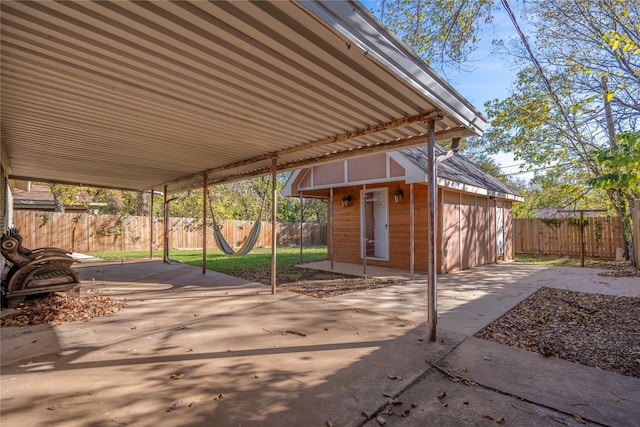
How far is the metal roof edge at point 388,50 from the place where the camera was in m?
1.80

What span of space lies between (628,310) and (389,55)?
4926 mm

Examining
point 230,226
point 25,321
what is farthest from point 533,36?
point 230,226

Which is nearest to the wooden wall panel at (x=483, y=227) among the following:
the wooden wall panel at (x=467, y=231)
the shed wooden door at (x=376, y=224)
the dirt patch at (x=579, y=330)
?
the wooden wall panel at (x=467, y=231)

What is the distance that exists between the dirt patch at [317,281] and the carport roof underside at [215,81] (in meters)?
2.37

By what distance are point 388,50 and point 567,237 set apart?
43.4 feet

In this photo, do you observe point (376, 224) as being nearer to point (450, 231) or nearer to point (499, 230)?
point (450, 231)

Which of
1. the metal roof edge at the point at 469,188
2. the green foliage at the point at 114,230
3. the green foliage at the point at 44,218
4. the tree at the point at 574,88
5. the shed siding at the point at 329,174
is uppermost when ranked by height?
the tree at the point at 574,88

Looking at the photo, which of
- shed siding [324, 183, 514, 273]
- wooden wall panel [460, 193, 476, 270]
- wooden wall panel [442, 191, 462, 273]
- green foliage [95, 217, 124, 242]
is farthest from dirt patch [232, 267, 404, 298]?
green foliage [95, 217, 124, 242]

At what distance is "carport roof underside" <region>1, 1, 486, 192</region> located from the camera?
1.86 meters

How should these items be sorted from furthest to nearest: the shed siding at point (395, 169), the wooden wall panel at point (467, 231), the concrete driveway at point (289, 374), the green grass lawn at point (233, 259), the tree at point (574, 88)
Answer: the green grass lawn at point (233, 259)
the wooden wall panel at point (467, 231)
the shed siding at point (395, 169)
the tree at point (574, 88)
the concrete driveway at point (289, 374)

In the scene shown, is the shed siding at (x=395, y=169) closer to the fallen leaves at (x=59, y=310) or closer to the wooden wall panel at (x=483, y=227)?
Answer: the wooden wall panel at (x=483, y=227)

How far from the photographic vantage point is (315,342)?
10.2 ft

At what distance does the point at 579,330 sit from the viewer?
356 cm

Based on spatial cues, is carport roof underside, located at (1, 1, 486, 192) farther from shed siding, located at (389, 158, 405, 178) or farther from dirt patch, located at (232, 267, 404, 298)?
shed siding, located at (389, 158, 405, 178)
